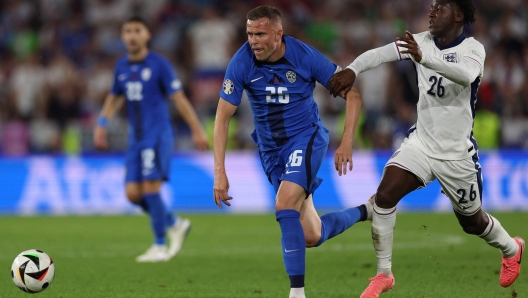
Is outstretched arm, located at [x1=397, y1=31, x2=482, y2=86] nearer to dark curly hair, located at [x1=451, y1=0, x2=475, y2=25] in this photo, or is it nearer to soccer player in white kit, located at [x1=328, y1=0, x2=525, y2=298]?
soccer player in white kit, located at [x1=328, y1=0, x2=525, y2=298]

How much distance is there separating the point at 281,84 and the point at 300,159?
0.59 metres

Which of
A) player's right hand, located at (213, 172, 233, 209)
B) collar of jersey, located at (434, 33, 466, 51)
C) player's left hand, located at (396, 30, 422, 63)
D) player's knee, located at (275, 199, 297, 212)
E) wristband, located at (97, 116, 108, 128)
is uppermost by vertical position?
player's left hand, located at (396, 30, 422, 63)

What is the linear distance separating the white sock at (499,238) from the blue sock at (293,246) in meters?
1.73

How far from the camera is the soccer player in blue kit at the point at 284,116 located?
5965mm

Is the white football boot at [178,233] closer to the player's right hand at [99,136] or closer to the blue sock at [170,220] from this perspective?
the blue sock at [170,220]

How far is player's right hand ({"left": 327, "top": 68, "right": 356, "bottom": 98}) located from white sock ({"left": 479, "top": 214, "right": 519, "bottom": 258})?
71.8 inches

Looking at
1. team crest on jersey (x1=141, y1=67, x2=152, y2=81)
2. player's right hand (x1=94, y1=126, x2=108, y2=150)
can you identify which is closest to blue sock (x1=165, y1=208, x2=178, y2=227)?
player's right hand (x1=94, y1=126, x2=108, y2=150)

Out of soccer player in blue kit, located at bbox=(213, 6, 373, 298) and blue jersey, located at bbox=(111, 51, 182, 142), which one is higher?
soccer player in blue kit, located at bbox=(213, 6, 373, 298)

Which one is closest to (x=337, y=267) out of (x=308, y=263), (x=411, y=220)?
(x=308, y=263)

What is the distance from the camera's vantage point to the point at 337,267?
8406 millimetres

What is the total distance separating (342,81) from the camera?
5.78 meters

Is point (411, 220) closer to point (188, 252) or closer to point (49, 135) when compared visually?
point (188, 252)

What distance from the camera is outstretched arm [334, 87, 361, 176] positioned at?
5.81 meters

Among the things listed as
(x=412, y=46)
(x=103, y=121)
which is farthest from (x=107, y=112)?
(x=412, y=46)
